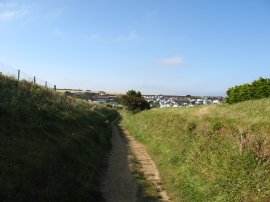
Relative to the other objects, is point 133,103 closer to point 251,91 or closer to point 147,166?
point 251,91

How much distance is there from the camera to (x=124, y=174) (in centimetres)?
1959

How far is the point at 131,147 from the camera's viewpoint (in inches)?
1183

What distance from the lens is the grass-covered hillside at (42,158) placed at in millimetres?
11773

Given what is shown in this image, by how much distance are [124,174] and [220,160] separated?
6.08m

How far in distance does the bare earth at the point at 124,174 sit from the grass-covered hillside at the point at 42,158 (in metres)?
0.63

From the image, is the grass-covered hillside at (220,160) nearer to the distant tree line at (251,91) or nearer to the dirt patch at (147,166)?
the dirt patch at (147,166)

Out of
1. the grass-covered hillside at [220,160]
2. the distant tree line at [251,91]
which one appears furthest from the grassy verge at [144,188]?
the distant tree line at [251,91]

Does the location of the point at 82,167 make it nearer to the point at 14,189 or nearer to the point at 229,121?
the point at 14,189

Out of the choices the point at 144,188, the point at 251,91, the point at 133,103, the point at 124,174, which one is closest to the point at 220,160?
the point at 144,188

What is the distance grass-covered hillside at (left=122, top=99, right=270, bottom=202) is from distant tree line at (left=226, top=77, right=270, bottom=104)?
7982 mm

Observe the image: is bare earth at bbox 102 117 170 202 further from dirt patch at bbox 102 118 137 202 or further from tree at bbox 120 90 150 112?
tree at bbox 120 90 150 112

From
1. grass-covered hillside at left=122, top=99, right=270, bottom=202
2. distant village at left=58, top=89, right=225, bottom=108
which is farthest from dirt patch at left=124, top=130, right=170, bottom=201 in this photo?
distant village at left=58, top=89, right=225, bottom=108

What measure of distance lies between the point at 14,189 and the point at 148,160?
1373 cm

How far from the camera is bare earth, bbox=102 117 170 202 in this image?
615 inches
